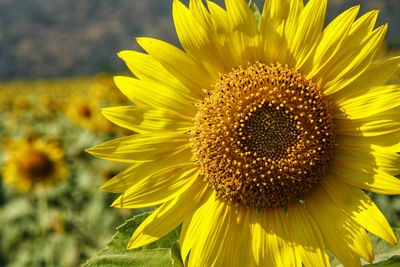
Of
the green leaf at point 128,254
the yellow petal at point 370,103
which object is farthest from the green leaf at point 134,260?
the yellow petal at point 370,103

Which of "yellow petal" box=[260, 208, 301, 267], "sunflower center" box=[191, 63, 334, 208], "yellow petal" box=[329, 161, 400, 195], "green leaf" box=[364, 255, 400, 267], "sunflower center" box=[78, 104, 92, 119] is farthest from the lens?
"sunflower center" box=[78, 104, 92, 119]

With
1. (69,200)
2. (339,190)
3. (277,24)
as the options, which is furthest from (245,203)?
(69,200)

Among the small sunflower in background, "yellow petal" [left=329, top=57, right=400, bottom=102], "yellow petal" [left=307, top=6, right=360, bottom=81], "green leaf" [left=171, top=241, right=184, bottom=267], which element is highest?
the small sunflower in background

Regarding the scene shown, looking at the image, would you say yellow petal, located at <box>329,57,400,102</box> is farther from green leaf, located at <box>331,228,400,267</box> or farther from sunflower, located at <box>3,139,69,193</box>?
sunflower, located at <box>3,139,69,193</box>

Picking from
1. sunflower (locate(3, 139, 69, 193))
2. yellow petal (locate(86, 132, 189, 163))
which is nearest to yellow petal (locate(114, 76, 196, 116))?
yellow petal (locate(86, 132, 189, 163))

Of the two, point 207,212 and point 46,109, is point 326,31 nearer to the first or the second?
point 207,212

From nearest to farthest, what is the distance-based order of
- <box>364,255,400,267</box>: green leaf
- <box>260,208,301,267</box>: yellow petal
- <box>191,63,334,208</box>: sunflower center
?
<box>364,255,400,267</box>: green leaf, <box>260,208,301,267</box>: yellow petal, <box>191,63,334,208</box>: sunflower center
